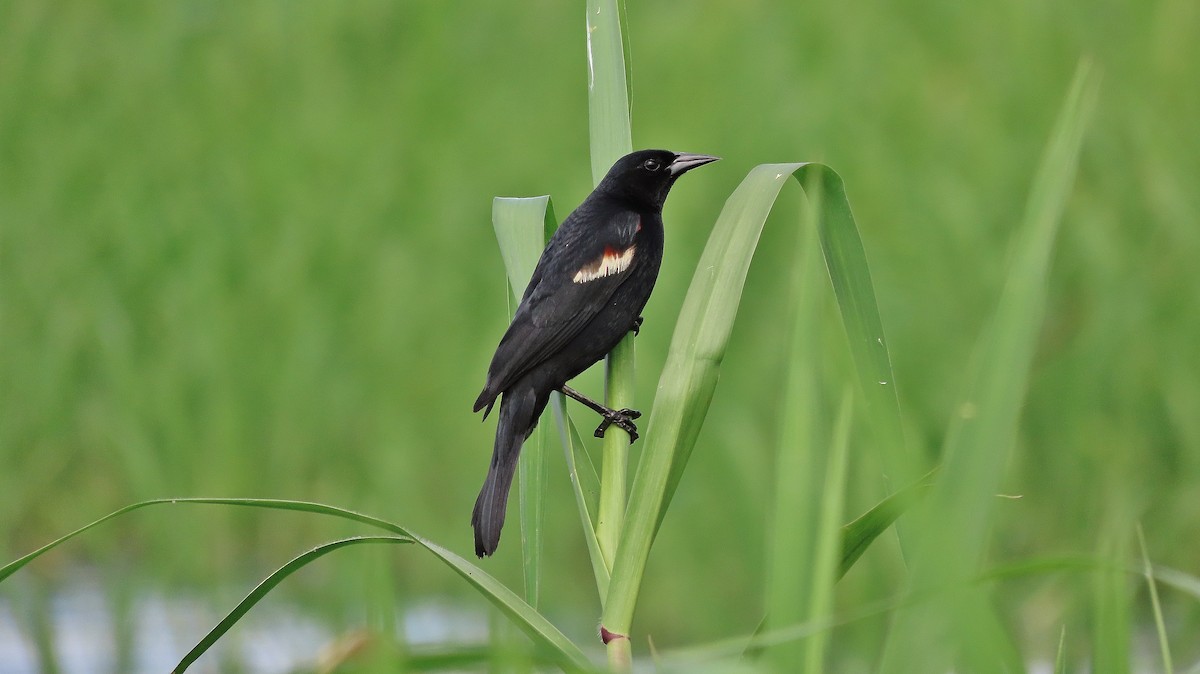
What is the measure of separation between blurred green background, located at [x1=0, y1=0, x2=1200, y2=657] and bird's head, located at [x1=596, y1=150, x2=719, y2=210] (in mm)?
789

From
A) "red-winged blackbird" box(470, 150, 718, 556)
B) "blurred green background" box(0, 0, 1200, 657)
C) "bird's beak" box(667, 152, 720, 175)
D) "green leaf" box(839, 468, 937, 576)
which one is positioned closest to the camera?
"green leaf" box(839, 468, 937, 576)

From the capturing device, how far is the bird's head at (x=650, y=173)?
5.92 feet

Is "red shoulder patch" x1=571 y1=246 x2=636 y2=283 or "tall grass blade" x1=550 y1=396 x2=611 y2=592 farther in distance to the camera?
"red shoulder patch" x1=571 y1=246 x2=636 y2=283

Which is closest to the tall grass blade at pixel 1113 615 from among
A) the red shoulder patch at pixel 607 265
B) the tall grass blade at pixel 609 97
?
the tall grass blade at pixel 609 97

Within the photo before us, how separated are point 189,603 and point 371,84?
8.05 ft

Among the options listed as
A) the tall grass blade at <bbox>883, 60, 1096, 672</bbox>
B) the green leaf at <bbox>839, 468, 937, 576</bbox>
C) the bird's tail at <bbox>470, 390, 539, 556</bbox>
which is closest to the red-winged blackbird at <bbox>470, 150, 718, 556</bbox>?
the bird's tail at <bbox>470, 390, 539, 556</bbox>

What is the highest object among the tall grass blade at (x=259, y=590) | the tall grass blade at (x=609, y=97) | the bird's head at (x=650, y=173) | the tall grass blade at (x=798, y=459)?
the tall grass blade at (x=609, y=97)

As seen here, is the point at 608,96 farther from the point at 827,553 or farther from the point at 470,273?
→ the point at 470,273

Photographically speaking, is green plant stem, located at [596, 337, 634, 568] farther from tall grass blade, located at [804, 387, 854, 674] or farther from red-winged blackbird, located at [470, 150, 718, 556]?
tall grass blade, located at [804, 387, 854, 674]

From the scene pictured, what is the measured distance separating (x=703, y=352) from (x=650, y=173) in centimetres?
87

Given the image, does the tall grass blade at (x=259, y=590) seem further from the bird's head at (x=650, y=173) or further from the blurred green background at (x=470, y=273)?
the blurred green background at (x=470, y=273)

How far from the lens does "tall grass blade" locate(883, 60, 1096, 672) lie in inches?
30.9

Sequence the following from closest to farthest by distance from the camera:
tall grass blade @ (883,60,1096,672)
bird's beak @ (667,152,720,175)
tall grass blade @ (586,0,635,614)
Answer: tall grass blade @ (883,60,1096,672) < tall grass blade @ (586,0,635,614) < bird's beak @ (667,152,720,175)

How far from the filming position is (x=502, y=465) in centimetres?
138
